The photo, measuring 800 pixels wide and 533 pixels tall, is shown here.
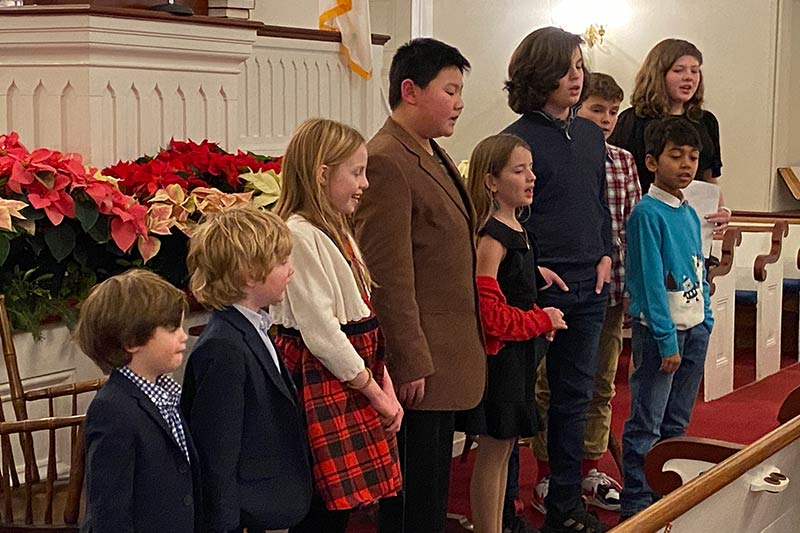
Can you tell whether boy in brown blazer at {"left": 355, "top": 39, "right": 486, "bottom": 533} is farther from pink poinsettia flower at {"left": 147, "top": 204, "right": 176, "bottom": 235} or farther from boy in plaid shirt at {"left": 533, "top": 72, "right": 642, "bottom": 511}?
boy in plaid shirt at {"left": 533, "top": 72, "right": 642, "bottom": 511}

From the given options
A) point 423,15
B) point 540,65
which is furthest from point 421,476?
point 423,15

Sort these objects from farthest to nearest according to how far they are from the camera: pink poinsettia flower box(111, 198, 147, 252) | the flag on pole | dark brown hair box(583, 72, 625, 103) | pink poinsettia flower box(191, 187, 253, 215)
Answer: the flag on pole < dark brown hair box(583, 72, 625, 103) < pink poinsettia flower box(191, 187, 253, 215) < pink poinsettia flower box(111, 198, 147, 252)

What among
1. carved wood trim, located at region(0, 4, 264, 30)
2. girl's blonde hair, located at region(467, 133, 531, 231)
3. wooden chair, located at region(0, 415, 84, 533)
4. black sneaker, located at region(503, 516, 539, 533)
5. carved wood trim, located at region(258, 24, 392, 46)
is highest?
carved wood trim, located at region(258, 24, 392, 46)

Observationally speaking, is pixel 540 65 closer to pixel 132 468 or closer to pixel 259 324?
pixel 259 324

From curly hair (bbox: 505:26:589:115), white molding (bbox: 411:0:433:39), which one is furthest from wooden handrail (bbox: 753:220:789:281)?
white molding (bbox: 411:0:433:39)

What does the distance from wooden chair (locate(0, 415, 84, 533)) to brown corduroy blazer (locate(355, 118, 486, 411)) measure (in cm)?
74

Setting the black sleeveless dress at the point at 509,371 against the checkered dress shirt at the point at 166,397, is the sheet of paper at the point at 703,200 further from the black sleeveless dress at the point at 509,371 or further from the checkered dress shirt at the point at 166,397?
the checkered dress shirt at the point at 166,397

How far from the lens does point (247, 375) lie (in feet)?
7.48

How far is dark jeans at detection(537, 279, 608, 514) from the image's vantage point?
3.54 m

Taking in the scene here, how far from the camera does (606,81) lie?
434 cm

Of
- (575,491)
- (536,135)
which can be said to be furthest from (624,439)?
(536,135)

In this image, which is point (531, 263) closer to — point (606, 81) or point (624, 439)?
point (624, 439)

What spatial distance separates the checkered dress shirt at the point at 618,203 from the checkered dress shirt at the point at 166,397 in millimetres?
2119

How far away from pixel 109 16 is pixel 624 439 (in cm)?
202
